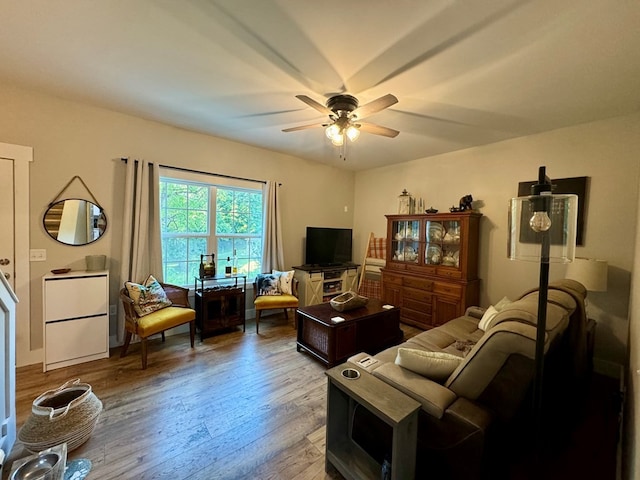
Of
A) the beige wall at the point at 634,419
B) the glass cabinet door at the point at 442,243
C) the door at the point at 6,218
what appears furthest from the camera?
the glass cabinet door at the point at 442,243

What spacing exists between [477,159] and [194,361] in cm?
447

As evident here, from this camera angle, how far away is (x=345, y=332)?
2.79 m

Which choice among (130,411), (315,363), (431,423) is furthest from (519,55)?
(130,411)

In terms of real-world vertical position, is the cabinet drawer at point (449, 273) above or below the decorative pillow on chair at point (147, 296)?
above

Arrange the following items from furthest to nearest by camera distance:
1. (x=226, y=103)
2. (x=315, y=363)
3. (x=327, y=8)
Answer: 1. (x=315, y=363)
2. (x=226, y=103)
3. (x=327, y=8)

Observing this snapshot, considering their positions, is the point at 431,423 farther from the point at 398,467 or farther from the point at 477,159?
the point at 477,159

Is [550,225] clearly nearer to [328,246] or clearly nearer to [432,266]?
[432,266]

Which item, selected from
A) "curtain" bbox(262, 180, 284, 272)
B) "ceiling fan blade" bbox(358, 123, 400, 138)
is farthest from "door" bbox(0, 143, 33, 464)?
"ceiling fan blade" bbox(358, 123, 400, 138)

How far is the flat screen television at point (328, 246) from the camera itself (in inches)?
184

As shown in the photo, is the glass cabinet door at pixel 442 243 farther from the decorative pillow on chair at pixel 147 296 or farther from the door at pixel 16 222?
the door at pixel 16 222

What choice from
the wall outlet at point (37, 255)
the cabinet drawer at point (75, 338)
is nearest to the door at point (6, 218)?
the wall outlet at point (37, 255)

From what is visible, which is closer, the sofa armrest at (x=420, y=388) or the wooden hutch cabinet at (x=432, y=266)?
the sofa armrest at (x=420, y=388)

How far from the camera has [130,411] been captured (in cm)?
205

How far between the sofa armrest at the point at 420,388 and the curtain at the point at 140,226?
3.02 meters
